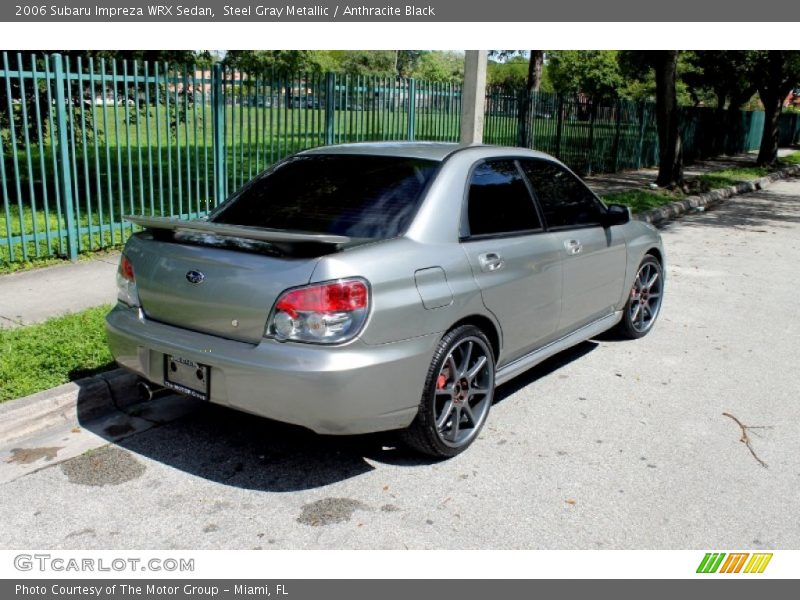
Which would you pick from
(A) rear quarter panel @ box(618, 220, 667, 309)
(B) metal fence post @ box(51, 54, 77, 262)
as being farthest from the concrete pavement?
(A) rear quarter panel @ box(618, 220, 667, 309)

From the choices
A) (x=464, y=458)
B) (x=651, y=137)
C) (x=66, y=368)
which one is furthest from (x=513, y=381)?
(x=651, y=137)

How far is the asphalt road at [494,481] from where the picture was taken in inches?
132

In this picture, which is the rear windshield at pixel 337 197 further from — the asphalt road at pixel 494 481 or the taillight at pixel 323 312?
the asphalt road at pixel 494 481

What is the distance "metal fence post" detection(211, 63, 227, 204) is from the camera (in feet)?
31.7

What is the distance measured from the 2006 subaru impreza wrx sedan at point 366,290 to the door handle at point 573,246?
0.01 m

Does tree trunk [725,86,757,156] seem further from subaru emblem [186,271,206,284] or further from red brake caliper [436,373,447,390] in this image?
subaru emblem [186,271,206,284]

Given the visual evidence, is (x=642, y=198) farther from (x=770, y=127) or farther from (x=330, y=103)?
(x=770, y=127)

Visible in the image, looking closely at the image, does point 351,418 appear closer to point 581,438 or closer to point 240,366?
point 240,366

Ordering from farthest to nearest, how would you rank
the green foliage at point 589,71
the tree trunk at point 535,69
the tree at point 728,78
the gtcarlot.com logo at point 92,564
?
the green foliage at point 589,71 → the tree at point 728,78 → the tree trunk at point 535,69 → the gtcarlot.com logo at point 92,564

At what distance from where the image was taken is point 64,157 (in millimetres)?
8047

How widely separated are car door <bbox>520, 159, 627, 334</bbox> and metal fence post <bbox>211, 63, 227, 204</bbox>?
572 centimetres

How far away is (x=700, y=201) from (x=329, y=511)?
1473 centimetres

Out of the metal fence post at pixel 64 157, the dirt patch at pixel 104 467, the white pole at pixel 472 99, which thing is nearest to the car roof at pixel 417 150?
the dirt patch at pixel 104 467

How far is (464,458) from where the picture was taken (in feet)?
13.5
